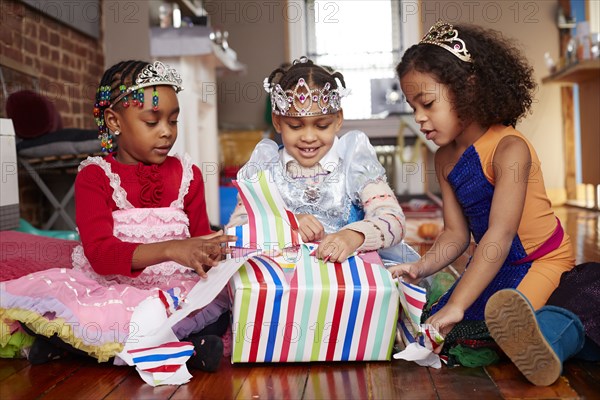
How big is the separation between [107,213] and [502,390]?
1.03 m

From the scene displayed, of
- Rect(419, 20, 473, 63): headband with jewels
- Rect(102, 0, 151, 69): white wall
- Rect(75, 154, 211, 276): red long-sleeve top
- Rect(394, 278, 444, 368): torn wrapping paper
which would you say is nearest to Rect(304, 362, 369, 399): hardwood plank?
Rect(394, 278, 444, 368): torn wrapping paper

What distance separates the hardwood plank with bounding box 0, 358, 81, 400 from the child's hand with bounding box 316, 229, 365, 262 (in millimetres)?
605

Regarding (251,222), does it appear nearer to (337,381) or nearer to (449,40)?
(337,381)

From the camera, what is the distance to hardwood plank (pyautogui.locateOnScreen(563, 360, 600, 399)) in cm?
138

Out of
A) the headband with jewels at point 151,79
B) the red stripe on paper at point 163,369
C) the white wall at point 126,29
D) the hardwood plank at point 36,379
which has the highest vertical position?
the white wall at point 126,29

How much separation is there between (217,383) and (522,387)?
1.96 ft

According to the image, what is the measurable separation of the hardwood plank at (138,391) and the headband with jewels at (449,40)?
3.31ft

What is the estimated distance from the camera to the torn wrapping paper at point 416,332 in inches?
61.8

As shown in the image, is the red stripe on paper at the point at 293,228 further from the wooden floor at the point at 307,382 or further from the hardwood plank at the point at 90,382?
the hardwood plank at the point at 90,382

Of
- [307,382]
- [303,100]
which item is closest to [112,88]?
[303,100]

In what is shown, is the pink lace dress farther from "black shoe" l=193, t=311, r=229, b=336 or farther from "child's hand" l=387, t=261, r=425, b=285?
"child's hand" l=387, t=261, r=425, b=285

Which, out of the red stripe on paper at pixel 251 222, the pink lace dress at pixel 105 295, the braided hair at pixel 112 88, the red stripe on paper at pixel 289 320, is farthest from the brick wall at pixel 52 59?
the red stripe on paper at pixel 289 320

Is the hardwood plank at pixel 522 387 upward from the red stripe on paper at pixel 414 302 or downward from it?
downward

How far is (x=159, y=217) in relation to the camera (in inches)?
76.4
